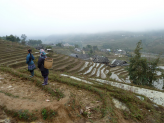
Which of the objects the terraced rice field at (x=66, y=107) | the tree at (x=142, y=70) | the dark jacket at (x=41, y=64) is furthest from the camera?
the tree at (x=142, y=70)

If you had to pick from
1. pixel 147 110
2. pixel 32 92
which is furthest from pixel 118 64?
pixel 32 92

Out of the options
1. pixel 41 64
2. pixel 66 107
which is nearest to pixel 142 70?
pixel 66 107

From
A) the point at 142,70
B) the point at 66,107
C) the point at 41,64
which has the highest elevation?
the point at 41,64

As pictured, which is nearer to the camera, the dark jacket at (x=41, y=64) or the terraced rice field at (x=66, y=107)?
the terraced rice field at (x=66, y=107)

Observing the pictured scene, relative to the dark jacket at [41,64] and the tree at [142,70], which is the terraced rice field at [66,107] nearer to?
the dark jacket at [41,64]

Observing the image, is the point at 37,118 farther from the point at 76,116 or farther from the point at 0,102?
the point at 0,102

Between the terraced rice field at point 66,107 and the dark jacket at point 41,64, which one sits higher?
the dark jacket at point 41,64

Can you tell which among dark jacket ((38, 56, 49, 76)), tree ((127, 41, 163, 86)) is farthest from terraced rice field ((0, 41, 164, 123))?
tree ((127, 41, 163, 86))

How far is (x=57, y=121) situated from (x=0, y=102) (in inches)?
85.1

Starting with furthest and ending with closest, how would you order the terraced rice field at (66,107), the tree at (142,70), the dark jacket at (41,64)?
the tree at (142,70), the dark jacket at (41,64), the terraced rice field at (66,107)

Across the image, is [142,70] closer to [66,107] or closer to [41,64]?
[66,107]

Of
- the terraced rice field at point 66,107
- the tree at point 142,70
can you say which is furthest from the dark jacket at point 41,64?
the tree at point 142,70

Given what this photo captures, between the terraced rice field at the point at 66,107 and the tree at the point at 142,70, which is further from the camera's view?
the tree at the point at 142,70

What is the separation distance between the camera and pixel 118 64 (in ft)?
131
